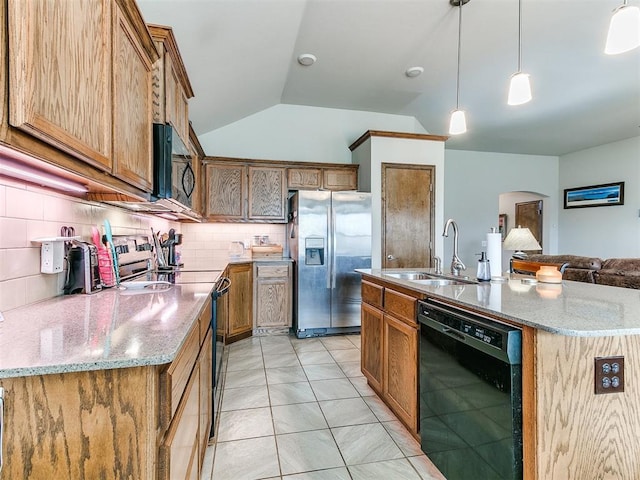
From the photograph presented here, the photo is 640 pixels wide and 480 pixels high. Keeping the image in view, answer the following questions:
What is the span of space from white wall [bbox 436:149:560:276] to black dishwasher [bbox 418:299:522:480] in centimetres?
476

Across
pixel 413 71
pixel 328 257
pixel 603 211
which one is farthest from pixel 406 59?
pixel 603 211

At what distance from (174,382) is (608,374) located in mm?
1416

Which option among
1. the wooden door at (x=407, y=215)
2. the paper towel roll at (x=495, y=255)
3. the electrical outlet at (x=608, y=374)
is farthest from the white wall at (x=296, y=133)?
the electrical outlet at (x=608, y=374)

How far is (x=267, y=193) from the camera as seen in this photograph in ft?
14.5

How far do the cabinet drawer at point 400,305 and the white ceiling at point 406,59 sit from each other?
2235 mm

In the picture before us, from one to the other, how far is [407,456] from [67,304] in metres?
1.83

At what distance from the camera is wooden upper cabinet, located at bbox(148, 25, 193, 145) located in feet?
5.85

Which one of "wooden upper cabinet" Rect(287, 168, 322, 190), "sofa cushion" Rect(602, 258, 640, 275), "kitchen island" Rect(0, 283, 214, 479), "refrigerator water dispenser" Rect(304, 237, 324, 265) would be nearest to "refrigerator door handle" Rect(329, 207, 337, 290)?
"refrigerator water dispenser" Rect(304, 237, 324, 265)

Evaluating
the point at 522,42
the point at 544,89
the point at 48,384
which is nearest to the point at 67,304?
the point at 48,384

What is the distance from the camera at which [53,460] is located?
0.77m

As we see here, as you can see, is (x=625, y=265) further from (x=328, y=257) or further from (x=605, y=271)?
(x=328, y=257)

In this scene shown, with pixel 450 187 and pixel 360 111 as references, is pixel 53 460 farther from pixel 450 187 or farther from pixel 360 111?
pixel 450 187

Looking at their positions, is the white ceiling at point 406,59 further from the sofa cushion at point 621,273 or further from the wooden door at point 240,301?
the sofa cushion at point 621,273

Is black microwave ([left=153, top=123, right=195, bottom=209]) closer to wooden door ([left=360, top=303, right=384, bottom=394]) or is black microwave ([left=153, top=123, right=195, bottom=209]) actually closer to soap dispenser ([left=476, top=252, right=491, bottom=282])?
wooden door ([left=360, top=303, right=384, bottom=394])
